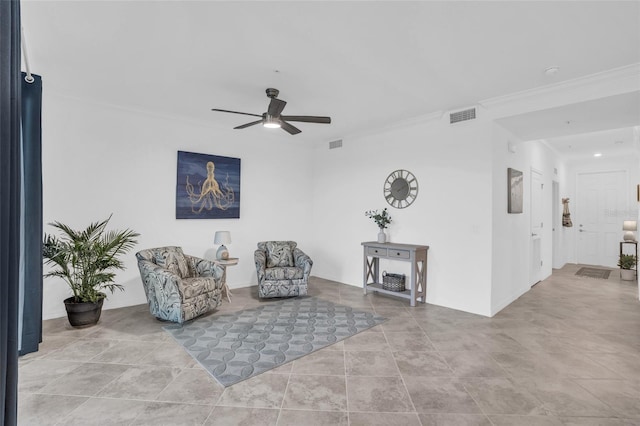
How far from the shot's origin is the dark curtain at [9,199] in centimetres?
98

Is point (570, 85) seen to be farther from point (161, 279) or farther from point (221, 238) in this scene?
point (161, 279)

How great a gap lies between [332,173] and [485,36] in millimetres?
3969

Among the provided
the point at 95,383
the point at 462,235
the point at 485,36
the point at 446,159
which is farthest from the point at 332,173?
the point at 95,383

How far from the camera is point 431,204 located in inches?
187

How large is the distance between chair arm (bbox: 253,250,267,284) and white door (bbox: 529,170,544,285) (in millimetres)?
4511

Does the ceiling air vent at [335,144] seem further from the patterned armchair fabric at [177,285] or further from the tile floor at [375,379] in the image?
the tile floor at [375,379]

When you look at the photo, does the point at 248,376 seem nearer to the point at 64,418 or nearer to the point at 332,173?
the point at 64,418

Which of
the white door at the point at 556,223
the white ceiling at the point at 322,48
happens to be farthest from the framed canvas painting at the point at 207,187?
the white door at the point at 556,223

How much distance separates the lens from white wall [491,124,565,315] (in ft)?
13.9

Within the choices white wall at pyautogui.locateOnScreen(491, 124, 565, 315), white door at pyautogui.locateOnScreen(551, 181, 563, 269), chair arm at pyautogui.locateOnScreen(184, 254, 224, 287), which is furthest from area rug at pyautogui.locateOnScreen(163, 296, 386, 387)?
white door at pyautogui.locateOnScreen(551, 181, 563, 269)

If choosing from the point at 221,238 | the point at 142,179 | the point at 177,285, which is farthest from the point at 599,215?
the point at 142,179

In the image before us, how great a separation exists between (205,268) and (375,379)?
2746mm

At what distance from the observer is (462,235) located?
173 inches

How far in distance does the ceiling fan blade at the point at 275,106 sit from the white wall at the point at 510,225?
2823mm
